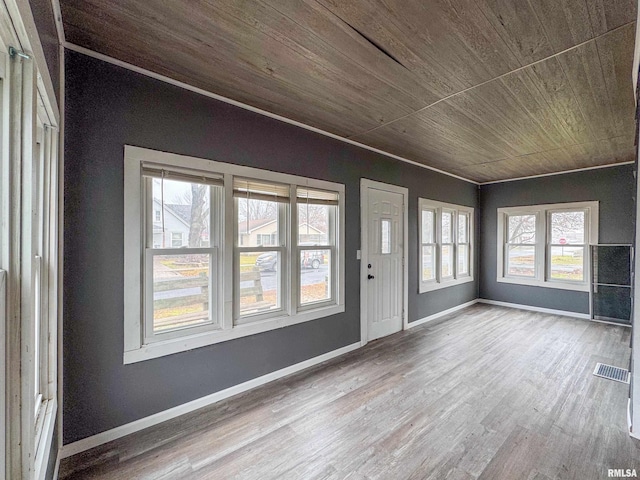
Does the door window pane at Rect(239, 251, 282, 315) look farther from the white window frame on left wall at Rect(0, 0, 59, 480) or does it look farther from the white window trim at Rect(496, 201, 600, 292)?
the white window trim at Rect(496, 201, 600, 292)

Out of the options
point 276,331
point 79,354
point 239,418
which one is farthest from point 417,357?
point 79,354

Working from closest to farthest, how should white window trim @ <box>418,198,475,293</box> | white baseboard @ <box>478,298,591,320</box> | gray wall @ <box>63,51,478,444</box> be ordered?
1. gray wall @ <box>63,51,478,444</box>
2. white window trim @ <box>418,198,475,293</box>
3. white baseboard @ <box>478,298,591,320</box>

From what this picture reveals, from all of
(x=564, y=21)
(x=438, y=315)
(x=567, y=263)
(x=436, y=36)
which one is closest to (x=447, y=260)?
(x=438, y=315)

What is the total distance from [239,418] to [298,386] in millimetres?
647

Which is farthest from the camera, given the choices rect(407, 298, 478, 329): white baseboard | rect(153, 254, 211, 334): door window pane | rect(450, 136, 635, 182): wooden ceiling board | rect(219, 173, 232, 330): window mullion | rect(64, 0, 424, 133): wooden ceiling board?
rect(407, 298, 478, 329): white baseboard

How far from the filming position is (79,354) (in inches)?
75.4

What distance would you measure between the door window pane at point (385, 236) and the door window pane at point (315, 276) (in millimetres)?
1029

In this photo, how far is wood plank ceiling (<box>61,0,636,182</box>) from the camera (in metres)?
1.59

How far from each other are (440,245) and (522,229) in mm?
2038

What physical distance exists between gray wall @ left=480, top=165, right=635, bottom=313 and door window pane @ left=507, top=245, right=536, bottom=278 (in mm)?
260

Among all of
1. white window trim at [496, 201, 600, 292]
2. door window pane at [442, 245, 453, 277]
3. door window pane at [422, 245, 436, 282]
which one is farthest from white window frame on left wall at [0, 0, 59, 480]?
white window trim at [496, 201, 600, 292]

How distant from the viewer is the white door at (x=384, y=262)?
3.92 metres

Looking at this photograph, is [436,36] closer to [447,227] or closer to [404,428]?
[404,428]

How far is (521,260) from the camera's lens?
5.84 m
